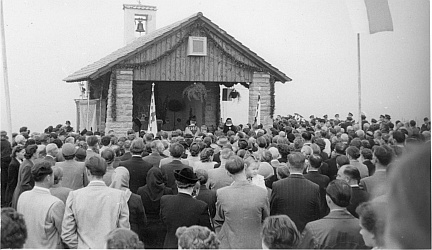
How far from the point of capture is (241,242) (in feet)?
15.4

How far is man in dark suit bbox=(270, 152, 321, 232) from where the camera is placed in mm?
4984

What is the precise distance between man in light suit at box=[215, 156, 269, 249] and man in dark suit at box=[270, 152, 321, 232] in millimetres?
305

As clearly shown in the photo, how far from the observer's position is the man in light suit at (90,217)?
425cm

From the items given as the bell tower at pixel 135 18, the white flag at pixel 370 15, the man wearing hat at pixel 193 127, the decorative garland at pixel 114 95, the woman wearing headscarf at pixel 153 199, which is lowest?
the woman wearing headscarf at pixel 153 199

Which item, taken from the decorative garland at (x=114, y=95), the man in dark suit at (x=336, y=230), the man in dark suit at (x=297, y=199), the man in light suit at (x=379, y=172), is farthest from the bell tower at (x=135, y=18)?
the man in dark suit at (x=336, y=230)

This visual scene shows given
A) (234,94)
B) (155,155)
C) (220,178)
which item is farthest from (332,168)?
(234,94)

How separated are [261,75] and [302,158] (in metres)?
12.7

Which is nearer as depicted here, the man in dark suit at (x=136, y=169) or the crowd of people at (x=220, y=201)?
the crowd of people at (x=220, y=201)

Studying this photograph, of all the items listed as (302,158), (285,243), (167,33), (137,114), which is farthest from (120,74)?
(285,243)

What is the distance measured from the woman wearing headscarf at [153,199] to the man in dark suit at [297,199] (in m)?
1.49

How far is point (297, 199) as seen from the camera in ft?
16.4

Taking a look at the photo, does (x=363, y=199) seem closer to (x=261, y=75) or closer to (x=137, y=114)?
(x=261, y=75)

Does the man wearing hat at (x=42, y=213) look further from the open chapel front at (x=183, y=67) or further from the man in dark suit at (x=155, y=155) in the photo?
the open chapel front at (x=183, y=67)

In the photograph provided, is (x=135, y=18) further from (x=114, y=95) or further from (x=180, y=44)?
(x=114, y=95)
